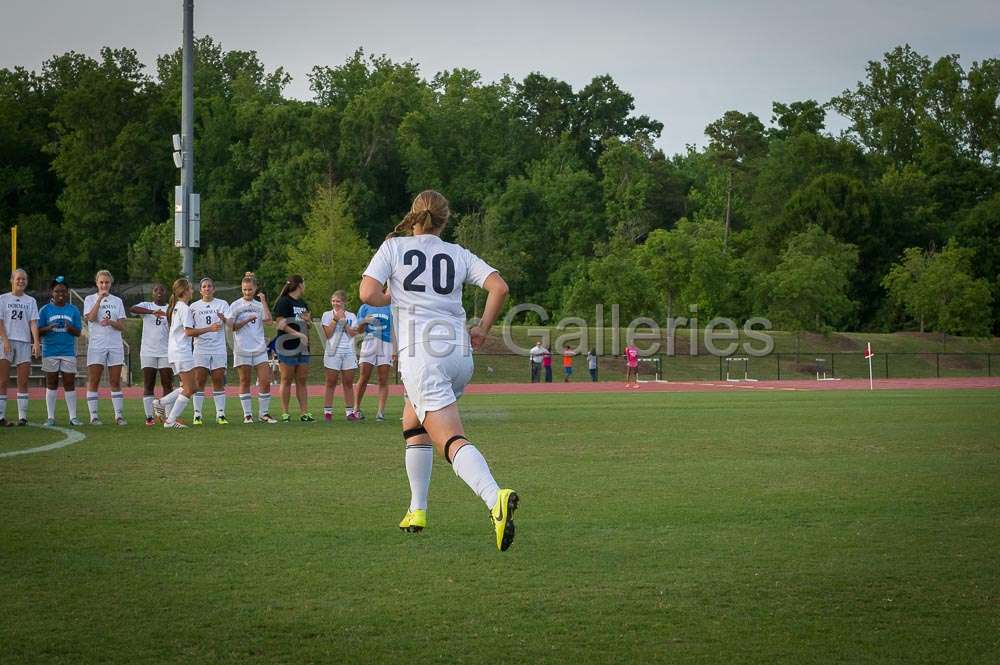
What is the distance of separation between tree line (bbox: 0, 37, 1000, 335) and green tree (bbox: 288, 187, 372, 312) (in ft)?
2.23

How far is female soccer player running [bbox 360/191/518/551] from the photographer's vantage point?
706 centimetres

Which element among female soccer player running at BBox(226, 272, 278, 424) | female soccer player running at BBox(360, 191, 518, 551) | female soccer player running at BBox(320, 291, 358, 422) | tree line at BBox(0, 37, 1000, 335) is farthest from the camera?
tree line at BBox(0, 37, 1000, 335)

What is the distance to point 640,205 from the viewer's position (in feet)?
288

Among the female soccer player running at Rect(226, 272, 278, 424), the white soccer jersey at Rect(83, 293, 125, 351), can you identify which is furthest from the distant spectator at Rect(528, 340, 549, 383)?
the white soccer jersey at Rect(83, 293, 125, 351)

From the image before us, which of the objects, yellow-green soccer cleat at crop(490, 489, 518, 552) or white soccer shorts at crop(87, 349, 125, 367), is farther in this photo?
white soccer shorts at crop(87, 349, 125, 367)

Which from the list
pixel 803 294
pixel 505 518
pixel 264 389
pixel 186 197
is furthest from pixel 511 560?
pixel 803 294

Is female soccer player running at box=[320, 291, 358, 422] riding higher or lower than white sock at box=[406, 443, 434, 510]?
higher

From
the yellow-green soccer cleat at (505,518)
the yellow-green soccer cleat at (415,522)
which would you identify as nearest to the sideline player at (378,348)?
the yellow-green soccer cleat at (415,522)

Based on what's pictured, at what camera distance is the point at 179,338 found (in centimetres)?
1662

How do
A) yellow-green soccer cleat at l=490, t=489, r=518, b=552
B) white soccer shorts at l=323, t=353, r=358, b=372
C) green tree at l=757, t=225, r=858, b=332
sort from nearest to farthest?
yellow-green soccer cleat at l=490, t=489, r=518, b=552, white soccer shorts at l=323, t=353, r=358, b=372, green tree at l=757, t=225, r=858, b=332

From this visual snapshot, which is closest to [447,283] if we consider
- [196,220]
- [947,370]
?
[196,220]

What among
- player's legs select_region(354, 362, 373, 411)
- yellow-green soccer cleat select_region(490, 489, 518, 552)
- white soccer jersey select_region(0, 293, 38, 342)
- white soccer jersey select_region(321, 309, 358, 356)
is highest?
white soccer jersey select_region(0, 293, 38, 342)

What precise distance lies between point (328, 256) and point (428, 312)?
5911cm

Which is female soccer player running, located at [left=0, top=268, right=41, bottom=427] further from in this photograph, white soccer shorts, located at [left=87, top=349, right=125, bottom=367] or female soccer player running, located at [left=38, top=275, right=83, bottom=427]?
white soccer shorts, located at [left=87, top=349, right=125, bottom=367]
